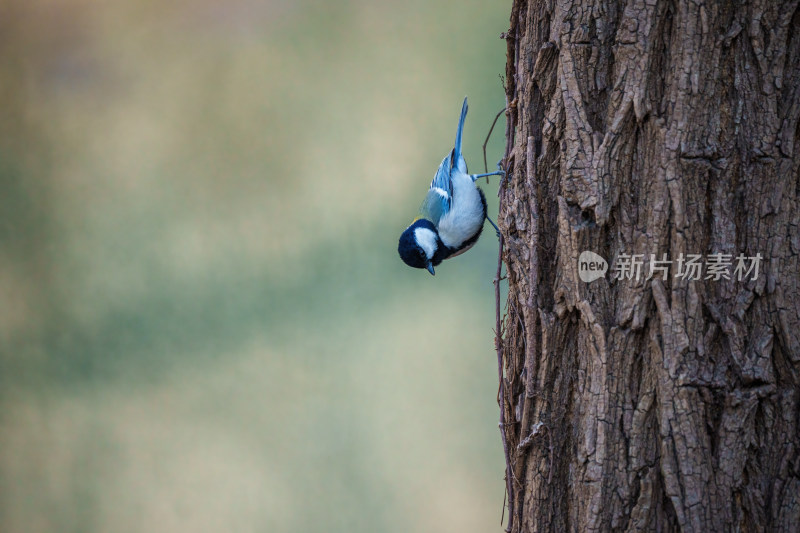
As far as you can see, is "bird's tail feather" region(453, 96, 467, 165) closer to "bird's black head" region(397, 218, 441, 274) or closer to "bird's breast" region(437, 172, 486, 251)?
"bird's breast" region(437, 172, 486, 251)

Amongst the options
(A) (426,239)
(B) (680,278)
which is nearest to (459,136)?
(A) (426,239)

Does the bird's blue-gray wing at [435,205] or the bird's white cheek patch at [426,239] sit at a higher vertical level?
the bird's blue-gray wing at [435,205]

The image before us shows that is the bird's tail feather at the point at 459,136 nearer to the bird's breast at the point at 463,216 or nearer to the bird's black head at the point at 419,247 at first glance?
the bird's breast at the point at 463,216

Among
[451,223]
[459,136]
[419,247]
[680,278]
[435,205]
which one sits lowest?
[680,278]

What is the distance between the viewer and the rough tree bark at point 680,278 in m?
1.04

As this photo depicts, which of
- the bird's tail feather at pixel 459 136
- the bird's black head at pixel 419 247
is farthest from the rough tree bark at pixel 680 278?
the bird's tail feather at pixel 459 136

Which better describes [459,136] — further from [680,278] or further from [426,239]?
[680,278]

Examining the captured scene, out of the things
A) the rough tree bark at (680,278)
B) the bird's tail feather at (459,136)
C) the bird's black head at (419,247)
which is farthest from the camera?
the bird's tail feather at (459,136)

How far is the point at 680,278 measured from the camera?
1.06m

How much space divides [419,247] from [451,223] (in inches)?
7.7

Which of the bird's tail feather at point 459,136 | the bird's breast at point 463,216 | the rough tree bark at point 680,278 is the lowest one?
the rough tree bark at point 680,278

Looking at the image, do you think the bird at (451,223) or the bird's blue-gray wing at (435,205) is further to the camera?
the bird's blue-gray wing at (435,205)

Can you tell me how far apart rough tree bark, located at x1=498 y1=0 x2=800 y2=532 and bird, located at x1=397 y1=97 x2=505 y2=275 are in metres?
1.24

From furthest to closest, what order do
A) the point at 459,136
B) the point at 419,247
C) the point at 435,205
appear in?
the point at 435,205
the point at 459,136
the point at 419,247
